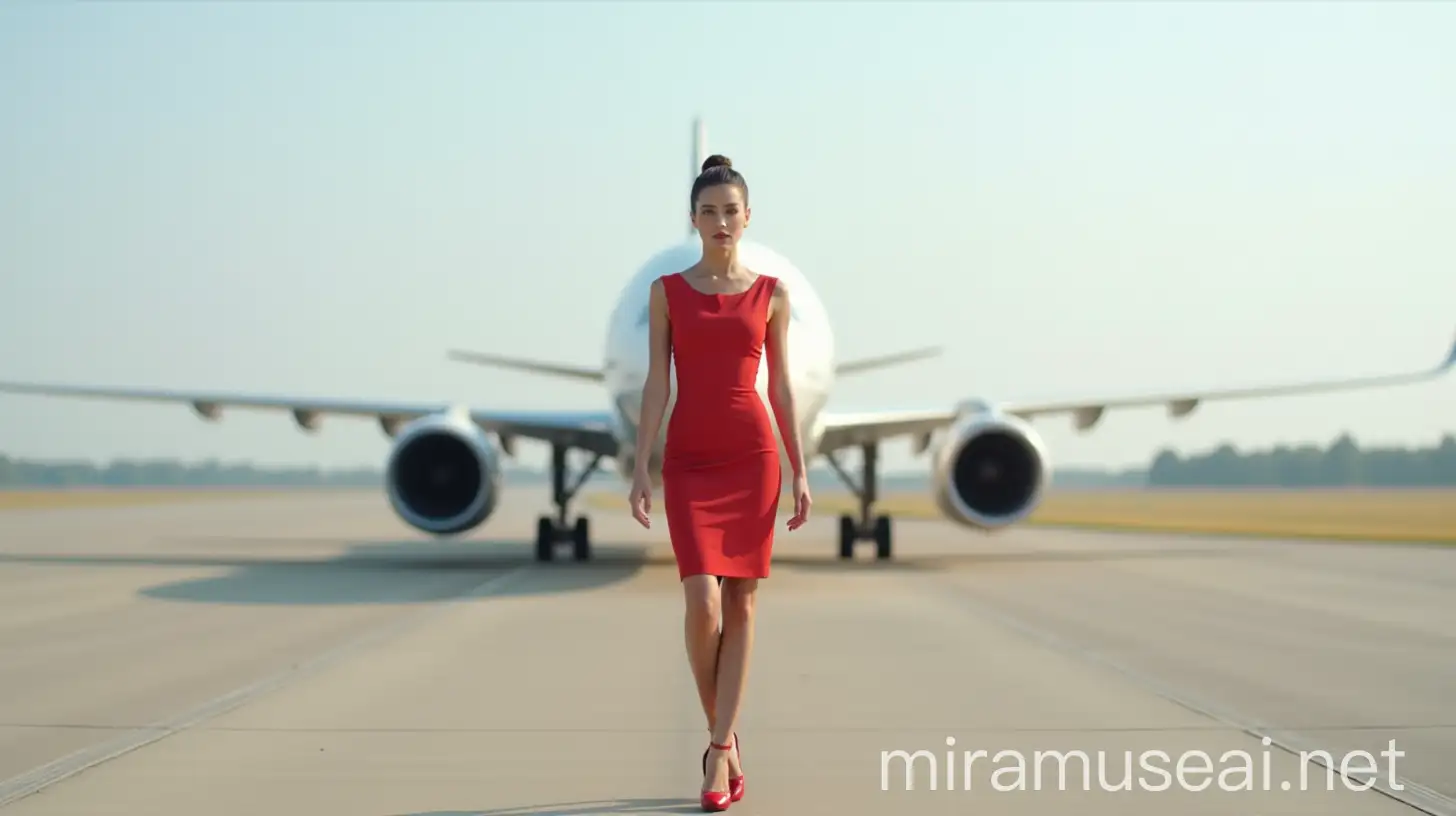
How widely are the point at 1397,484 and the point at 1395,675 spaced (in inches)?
2813

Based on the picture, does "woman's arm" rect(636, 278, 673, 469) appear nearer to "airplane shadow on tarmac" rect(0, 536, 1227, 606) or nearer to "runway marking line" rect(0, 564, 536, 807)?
"runway marking line" rect(0, 564, 536, 807)

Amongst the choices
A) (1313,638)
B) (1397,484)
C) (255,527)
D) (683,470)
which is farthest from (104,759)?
(1397,484)

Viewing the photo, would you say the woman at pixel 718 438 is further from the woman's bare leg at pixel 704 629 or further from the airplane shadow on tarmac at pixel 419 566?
the airplane shadow on tarmac at pixel 419 566

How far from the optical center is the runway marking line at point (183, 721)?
4.22 metres

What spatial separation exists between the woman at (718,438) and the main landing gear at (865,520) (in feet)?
39.5

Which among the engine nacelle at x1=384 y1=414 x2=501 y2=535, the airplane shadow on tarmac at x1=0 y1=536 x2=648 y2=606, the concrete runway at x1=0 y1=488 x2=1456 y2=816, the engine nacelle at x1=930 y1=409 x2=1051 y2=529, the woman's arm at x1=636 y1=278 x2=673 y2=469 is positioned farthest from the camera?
the engine nacelle at x1=930 y1=409 x2=1051 y2=529

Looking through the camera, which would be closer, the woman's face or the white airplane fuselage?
the woman's face

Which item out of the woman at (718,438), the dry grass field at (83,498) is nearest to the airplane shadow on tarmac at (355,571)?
the woman at (718,438)

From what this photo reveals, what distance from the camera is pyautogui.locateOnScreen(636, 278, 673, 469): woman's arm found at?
14.0ft

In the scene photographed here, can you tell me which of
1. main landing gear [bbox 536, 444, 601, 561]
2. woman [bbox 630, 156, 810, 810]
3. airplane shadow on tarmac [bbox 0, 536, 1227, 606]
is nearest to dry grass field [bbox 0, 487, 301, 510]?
airplane shadow on tarmac [bbox 0, 536, 1227, 606]

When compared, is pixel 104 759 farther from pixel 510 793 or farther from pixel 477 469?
pixel 477 469

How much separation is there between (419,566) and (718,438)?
1212 centimetres

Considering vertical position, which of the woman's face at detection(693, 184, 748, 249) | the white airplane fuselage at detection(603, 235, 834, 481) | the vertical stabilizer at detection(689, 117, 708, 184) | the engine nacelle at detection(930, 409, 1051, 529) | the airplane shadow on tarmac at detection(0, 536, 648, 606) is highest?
the vertical stabilizer at detection(689, 117, 708, 184)

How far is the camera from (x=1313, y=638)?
809 centimetres
